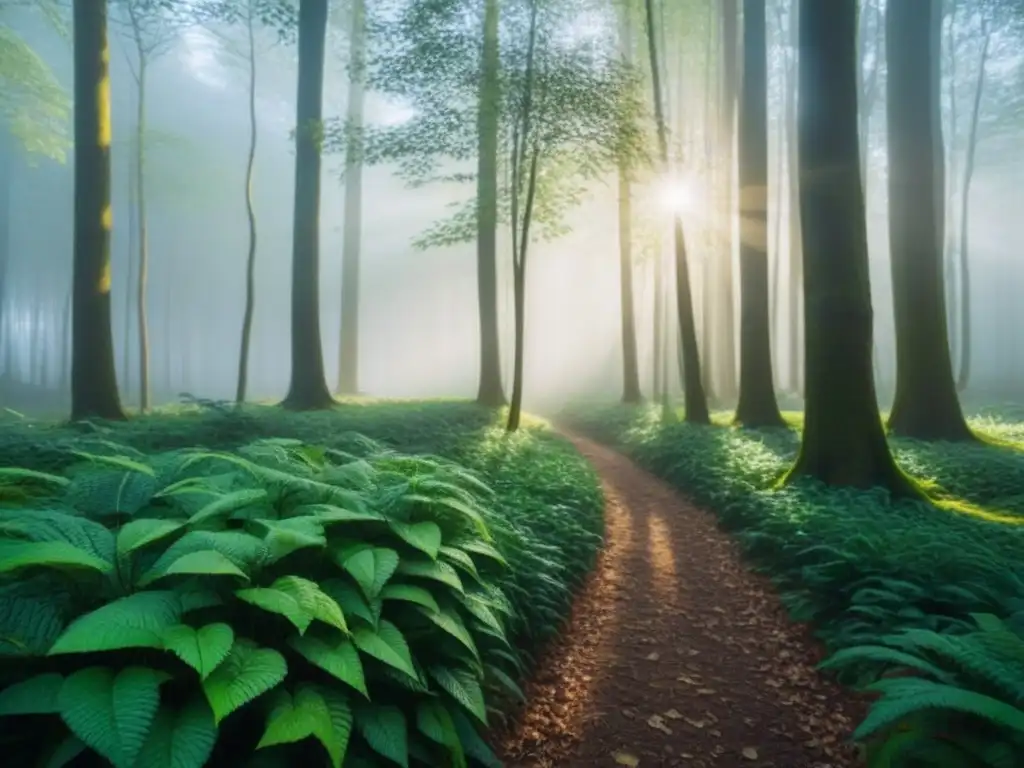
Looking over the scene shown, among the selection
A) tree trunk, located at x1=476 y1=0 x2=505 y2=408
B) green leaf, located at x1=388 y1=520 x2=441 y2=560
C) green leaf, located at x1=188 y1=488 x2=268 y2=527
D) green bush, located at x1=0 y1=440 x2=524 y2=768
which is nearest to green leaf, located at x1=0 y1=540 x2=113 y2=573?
green bush, located at x1=0 y1=440 x2=524 y2=768

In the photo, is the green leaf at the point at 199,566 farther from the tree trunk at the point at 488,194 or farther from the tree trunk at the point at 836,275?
the tree trunk at the point at 488,194

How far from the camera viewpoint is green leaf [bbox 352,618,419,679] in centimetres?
263

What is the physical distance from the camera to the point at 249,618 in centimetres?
280

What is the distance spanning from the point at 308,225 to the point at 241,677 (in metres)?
14.1

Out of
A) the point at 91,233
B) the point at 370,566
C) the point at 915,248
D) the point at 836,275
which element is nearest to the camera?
the point at 370,566

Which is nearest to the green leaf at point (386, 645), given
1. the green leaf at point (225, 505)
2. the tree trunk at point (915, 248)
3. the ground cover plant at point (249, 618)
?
the ground cover plant at point (249, 618)

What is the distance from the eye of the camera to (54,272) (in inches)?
1619

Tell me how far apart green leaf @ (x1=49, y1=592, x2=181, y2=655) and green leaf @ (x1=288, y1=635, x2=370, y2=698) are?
0.50 metres

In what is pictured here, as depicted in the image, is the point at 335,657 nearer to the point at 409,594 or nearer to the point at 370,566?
the point at 370,566

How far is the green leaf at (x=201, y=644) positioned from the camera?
2131mm

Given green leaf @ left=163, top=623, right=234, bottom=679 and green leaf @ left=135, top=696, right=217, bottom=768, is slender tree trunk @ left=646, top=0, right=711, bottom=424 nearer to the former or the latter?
green leaf @ left=163, top=623, right=234, bottom=679

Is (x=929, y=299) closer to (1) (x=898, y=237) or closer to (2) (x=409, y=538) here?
(1) (x=898, y=237)

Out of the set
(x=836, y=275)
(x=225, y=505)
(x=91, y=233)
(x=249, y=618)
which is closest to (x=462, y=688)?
(x=249, y=618)

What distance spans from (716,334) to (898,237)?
17.8 metres
